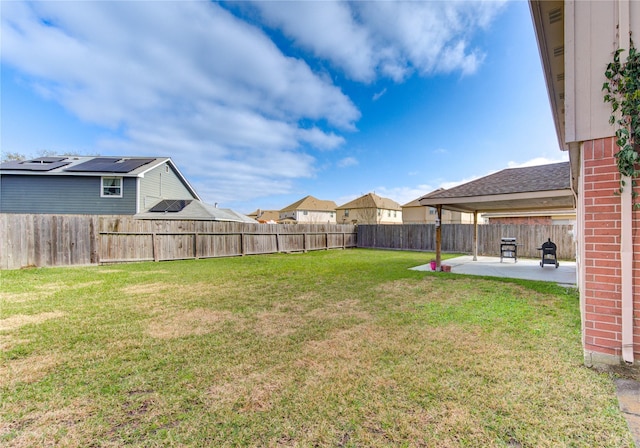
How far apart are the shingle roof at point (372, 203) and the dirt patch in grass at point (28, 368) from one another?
3697cm

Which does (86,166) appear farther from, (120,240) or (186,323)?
(186,323)

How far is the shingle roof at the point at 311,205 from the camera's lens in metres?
49.5

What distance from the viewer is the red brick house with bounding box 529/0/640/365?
2.49 meters

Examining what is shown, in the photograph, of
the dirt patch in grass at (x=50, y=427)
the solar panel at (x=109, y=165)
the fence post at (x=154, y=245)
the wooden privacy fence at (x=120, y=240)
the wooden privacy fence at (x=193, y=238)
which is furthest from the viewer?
the solar panel at (x=109, y=165)

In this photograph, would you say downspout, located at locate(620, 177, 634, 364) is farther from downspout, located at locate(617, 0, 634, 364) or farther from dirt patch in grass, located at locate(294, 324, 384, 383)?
dirt patch in grass, located at locate(294, 324, 384, 383)

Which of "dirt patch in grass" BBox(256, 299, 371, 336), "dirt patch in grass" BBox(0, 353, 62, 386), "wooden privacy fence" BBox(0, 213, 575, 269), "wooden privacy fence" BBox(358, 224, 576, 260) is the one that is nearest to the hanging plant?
"dirt patch in grass" BBox(256, 299, 371, 336)

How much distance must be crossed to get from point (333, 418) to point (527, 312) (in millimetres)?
4268

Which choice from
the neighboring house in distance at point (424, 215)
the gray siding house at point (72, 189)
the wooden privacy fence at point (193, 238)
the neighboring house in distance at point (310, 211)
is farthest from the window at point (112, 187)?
the neighboring house in distance at point (310, 211)

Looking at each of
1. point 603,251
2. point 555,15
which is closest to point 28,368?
point 603,251

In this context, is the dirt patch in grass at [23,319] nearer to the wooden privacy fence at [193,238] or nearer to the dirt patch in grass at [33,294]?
the dirt patch in grass at [33,294]

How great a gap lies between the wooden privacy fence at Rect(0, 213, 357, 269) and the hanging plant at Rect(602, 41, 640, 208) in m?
12.9

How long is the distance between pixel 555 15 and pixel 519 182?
649 centimetres

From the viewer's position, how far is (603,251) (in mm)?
2641

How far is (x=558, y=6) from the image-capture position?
287 cm
